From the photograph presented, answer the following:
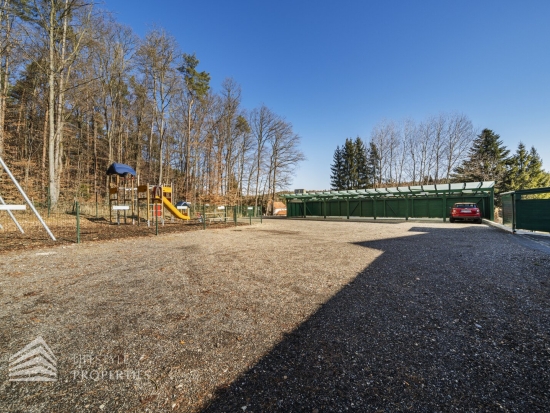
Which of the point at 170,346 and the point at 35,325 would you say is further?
the point at 35,325

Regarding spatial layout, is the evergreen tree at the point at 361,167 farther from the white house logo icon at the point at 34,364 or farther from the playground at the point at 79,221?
the white house logo icon at the point at 34,364

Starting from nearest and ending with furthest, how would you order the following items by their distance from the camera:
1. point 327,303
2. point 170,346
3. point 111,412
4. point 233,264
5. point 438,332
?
point 111,412 < point 170,346 < point 438,332 < point 327,303 < point 233,264

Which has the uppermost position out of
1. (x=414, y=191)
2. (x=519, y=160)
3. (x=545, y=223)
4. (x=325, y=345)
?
(x=519, y=160)

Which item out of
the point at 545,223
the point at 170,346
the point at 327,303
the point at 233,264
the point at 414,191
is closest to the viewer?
the point at 170,346

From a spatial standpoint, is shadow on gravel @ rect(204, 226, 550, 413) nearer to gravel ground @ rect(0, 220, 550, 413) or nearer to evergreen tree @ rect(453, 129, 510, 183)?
gravel ground @ rect(0, 220, 550, 413)

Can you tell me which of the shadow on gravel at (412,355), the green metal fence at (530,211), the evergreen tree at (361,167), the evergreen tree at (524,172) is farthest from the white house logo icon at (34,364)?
the evergreen tree at (361,167)

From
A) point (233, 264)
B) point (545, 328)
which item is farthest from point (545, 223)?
point (233, 264)

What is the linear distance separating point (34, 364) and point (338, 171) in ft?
158

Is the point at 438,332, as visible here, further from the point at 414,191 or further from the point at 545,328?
the point at 414,191

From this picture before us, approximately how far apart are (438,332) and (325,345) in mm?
1259

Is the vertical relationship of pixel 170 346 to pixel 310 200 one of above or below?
below

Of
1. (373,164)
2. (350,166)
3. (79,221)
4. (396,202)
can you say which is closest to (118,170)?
(79,221)

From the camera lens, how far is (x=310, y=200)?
28844 mm

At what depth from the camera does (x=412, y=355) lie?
2.07m
